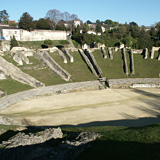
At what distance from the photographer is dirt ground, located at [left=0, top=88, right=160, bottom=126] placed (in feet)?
68.6

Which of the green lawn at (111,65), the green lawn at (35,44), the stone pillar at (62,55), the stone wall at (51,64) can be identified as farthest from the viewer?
the green lawn at (35,44)

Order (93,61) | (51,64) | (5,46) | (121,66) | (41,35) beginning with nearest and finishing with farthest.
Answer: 1. (51,64)
2. (93,61)
3. (121,66)
4. (5,46)
5. (41,35)

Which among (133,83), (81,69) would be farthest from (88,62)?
(133,83)

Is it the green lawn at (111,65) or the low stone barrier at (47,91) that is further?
the green lawn at (111,65)

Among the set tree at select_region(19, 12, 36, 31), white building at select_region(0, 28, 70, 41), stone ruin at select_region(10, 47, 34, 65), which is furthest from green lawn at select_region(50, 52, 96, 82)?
tree at select_region(19, 12, 36, 31)

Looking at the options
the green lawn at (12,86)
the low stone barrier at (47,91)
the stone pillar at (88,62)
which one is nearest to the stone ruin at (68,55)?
the stone pillar at (88,62)

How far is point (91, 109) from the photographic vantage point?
80.8 ft

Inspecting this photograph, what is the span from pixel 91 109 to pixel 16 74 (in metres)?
17.6

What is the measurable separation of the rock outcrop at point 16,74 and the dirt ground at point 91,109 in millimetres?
4528

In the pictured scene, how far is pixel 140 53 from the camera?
5097 cm

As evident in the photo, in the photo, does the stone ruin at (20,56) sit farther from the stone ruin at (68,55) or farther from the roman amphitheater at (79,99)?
the stone ruin at (68,55)

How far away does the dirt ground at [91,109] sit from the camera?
20922 millimetres

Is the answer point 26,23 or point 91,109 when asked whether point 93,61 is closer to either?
point 91,109

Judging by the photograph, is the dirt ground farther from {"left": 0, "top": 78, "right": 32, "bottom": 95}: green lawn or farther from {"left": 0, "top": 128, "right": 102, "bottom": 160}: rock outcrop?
{"left": 0, "top": 128, "right": 102, "bottom": 160}: rock outcrop
